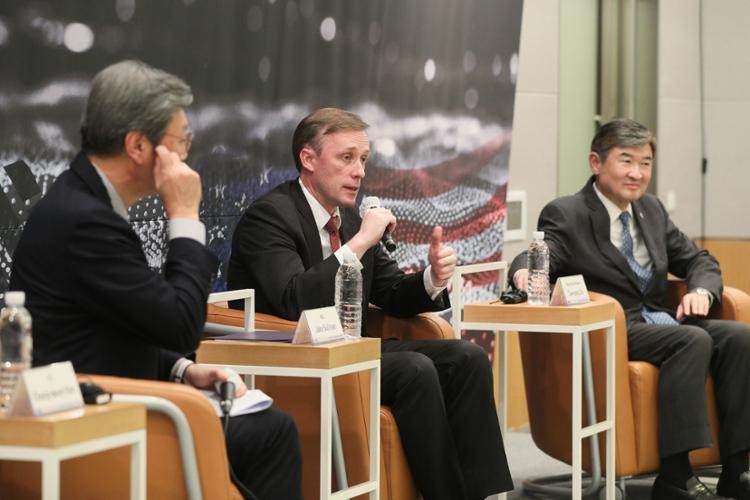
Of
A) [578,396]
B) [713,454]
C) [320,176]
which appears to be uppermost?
[320,176]

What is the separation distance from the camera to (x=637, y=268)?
4.84 m

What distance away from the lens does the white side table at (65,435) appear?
6.93ft

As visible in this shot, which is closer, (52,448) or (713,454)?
(52,448)

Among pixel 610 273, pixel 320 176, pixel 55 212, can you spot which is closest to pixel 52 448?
pixel 55 212

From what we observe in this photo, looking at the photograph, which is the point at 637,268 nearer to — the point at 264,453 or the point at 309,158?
the point at 309,158

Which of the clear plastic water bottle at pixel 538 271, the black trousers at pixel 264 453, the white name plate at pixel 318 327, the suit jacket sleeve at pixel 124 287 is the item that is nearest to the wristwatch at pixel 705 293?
the clear plastic water bottle at pixel 538 271

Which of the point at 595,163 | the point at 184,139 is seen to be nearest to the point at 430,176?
the point at 595,163

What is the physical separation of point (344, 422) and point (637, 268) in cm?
182

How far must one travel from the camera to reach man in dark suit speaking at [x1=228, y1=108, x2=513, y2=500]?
139 inches

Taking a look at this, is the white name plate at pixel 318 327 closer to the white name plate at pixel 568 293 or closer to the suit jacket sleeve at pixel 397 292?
the suit jacket sleeve at pixel 397 292

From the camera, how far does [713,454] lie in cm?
461

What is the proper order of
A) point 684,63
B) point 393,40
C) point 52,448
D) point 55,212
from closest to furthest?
point 52,448, point 55,212, point 393,40, point 684,63

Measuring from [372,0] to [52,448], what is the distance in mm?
3065

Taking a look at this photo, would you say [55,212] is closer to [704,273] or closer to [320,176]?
[320,176]
